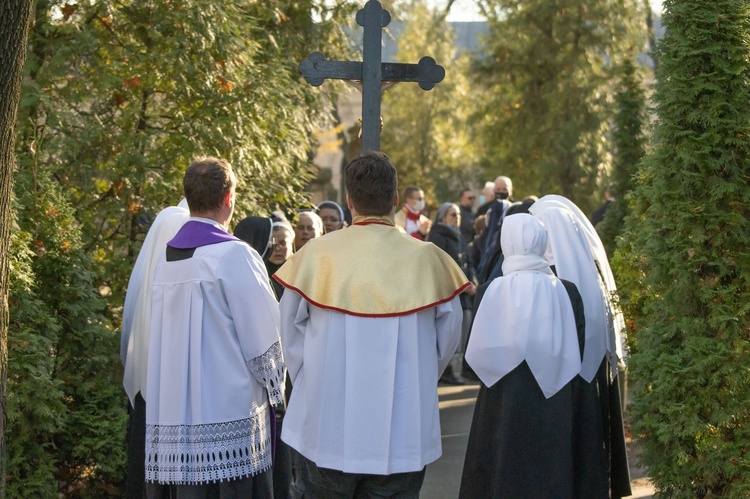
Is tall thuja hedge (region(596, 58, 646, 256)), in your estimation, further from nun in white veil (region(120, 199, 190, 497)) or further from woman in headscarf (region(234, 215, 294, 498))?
nun in white veil (region(120, 199, 190, 497))

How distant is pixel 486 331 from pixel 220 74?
392cm

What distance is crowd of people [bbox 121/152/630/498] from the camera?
4000mm

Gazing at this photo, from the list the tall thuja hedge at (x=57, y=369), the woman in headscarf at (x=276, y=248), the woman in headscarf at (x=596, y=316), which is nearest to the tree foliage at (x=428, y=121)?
the woman in headscarf at (x=276, y=248)

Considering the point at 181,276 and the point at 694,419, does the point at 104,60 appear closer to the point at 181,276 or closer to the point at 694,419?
the point at 181,276

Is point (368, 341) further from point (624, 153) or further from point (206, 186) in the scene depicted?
point (624, 153)

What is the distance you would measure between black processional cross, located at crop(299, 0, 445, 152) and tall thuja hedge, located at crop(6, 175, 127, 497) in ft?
5.70

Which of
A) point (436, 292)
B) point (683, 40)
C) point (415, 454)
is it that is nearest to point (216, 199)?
point (436, 292)

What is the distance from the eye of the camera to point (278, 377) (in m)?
4.48

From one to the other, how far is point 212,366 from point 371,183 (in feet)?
3.70

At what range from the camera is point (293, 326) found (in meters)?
4.15

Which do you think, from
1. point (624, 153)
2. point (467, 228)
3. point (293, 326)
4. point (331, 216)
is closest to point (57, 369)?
point (293, 326)

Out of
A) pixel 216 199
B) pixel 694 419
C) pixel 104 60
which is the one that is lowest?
pixel 694 419

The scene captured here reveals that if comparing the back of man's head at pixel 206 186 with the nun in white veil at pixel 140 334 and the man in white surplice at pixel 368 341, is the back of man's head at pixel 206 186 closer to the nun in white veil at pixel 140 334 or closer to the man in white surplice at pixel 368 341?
the man in white surplice at pixel 368 341

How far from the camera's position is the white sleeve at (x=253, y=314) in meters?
4.39
